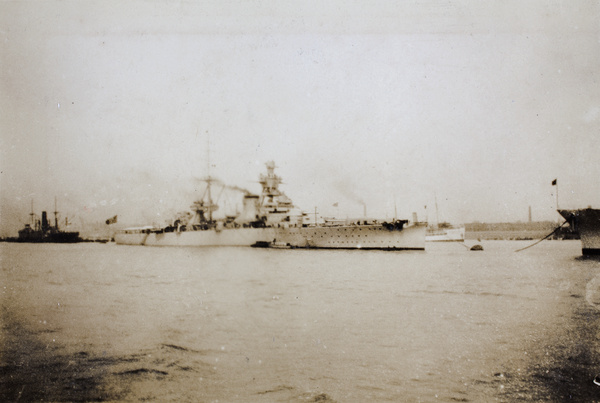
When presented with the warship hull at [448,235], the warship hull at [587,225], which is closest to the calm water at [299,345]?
the warship hull at [587,225]

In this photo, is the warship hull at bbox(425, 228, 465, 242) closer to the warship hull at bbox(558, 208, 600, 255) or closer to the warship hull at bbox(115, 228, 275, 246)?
the warship hull at bbox(558, 208, 600, 255)

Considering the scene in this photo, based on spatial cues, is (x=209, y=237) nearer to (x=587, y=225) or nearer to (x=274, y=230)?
(x=274, y=230)

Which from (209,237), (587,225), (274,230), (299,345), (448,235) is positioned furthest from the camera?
(448,235)

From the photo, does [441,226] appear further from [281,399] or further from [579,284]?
[281,399]

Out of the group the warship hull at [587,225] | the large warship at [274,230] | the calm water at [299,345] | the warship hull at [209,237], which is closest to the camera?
the calm water at [299,345]

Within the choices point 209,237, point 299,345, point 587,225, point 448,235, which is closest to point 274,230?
point 209,237

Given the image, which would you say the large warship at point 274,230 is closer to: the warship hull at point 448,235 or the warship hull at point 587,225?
the warship hull at point 587,225
